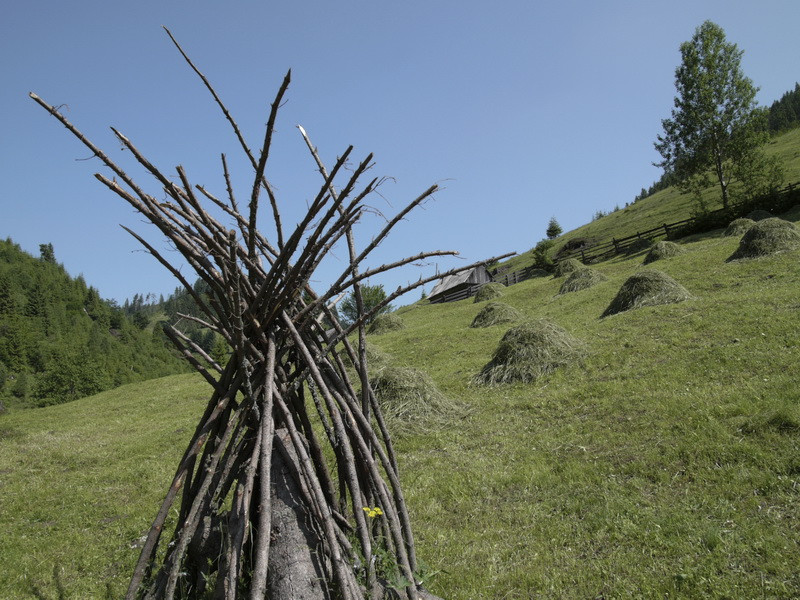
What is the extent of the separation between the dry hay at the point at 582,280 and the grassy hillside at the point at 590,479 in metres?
12.2

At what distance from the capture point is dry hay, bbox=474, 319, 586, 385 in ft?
41.0

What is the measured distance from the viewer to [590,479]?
21.4ft

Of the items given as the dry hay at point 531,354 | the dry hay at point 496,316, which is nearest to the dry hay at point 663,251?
the dry hay at point 496,316

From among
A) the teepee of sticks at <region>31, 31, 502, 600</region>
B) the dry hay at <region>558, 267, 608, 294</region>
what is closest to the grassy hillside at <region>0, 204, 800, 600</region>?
the teepee of sticks at <region>31, 31, 502, 600</region>

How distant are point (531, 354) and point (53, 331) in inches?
5675

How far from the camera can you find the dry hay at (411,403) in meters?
10.7

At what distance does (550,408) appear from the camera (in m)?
9.91

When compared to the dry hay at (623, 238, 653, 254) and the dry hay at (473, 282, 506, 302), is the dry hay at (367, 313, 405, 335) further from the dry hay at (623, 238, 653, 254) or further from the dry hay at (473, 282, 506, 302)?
the dry hay at (623, 238, 653, 254)

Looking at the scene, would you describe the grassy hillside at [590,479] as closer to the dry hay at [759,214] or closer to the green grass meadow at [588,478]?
the green grass meadow at [588,478]

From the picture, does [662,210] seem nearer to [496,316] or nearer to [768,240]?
[768,240]

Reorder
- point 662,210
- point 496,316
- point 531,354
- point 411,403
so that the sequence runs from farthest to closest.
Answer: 1. point 662,210
2. point 496,316
3. point 531,354
4. point 411,403

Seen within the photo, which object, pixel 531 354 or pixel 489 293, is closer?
pixel 531 354

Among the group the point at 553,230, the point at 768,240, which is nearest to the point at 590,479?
the point at 768,240

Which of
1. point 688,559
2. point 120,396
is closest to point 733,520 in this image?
point 688,559
